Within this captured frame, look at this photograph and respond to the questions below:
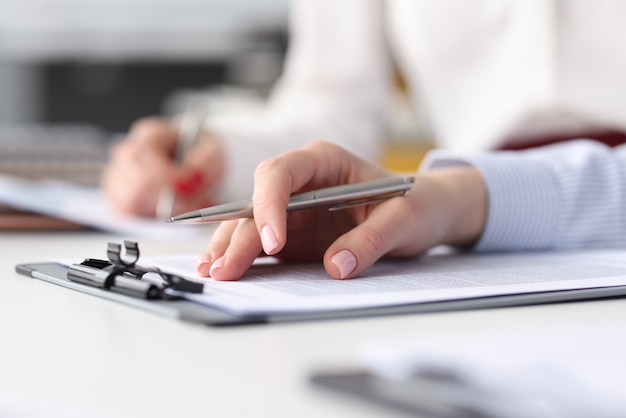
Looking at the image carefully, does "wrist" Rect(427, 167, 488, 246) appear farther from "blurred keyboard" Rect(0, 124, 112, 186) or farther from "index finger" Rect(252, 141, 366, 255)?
"blurred keyboard" Rect(0, 124, 112, 186)

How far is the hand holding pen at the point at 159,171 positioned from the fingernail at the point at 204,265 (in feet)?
1.13

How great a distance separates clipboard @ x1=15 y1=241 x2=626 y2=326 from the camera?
352 millimetres

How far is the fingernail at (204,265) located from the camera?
46cm

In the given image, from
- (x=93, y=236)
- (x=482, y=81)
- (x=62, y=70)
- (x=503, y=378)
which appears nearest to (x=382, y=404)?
(x=503, y=378)

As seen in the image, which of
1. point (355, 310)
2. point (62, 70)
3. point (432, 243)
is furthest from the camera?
point (62, 70)

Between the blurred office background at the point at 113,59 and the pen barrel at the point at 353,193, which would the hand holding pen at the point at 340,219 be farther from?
the blurred office background at the point at 113,59

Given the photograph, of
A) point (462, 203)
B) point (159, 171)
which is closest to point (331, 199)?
point (462, 203)

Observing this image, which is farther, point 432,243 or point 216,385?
point 432,243

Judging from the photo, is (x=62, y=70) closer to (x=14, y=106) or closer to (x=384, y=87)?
(x=14, y=106)

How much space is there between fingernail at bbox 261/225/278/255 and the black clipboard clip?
0.05 m

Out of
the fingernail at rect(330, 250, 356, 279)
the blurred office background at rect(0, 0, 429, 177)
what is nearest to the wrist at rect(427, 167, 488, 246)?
the fingernail at rect(330, 250, 356, 279)

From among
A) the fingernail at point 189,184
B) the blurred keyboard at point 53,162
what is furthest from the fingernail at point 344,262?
the blurred keyboard at point 53,162

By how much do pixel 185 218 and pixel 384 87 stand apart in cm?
86

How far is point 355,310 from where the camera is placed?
37 cm
